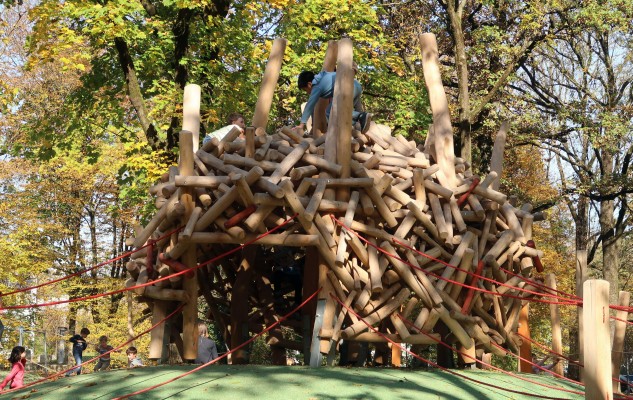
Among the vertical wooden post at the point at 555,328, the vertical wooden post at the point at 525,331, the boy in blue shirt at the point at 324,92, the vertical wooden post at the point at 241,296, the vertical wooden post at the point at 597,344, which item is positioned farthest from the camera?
the vertical wooden post at the point at 555,328

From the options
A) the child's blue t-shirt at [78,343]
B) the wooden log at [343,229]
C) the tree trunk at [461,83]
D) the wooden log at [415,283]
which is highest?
the tree trunk at [461,83]

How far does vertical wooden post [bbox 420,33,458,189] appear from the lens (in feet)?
32.0

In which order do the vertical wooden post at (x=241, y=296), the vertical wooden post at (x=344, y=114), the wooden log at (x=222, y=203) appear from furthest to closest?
the vertical wooden post at (x=241, y=296)
the vertical wooden post at (x=344, y=114)
the wooden log at (x=222, y=203)

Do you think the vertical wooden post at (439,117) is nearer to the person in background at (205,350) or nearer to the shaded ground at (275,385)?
the shaded ground at (275,385)

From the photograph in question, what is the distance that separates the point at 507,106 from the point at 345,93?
53.9 feet

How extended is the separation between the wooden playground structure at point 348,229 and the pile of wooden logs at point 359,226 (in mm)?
13

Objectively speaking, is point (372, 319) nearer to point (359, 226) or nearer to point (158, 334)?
point (359, 226)

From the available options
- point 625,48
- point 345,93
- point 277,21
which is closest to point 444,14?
point 277,21

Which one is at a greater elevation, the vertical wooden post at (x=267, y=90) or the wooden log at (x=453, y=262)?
the vertical wooden post at (x=267, y=90)

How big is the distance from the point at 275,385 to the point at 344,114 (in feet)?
9.62

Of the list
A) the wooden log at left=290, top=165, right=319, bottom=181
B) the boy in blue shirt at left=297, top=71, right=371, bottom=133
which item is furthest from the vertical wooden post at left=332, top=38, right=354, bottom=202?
the boy in blue shirt at left=297, top=71, right=371, bottom=133

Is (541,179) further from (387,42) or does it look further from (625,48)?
(387,42)

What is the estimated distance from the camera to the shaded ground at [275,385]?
715 centimetres

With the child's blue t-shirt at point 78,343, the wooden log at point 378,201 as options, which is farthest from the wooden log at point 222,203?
the child's blue t-shirt at point 78,343
